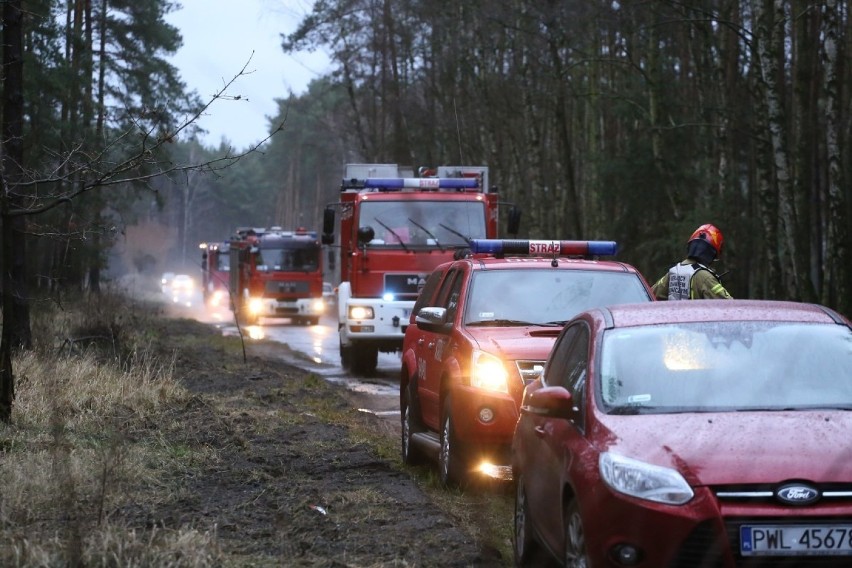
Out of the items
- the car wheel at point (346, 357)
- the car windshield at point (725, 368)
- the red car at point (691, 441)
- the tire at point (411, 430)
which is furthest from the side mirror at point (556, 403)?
the car wheel at point (346, 357)

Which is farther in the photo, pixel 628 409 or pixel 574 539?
pixel 628 409

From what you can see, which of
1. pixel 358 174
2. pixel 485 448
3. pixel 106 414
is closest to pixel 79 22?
pixel 358 174

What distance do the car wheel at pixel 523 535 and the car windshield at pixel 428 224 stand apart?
13.3 m

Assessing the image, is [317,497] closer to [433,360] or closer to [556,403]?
[433,360]

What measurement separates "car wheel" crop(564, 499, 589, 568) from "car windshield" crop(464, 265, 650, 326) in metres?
4.39

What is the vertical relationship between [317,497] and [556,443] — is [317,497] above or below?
below

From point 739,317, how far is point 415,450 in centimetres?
482

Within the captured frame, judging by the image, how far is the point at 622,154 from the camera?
34.8 meters

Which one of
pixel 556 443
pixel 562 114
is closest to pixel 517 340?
pixel 556 443

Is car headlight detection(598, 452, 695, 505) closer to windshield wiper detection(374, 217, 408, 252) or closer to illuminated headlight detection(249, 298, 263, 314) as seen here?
windshield wiper detection(374, 217, 408, 252)

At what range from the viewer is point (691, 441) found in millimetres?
5543

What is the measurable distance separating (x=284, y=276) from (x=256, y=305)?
1265mm

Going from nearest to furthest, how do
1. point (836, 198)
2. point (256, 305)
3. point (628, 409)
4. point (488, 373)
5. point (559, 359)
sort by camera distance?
1. point (628, 409)
2. point (559, 359)
3. point (488, 373)
4. point (836, 198)
5. point (256, 305)

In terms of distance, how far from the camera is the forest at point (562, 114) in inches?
874
